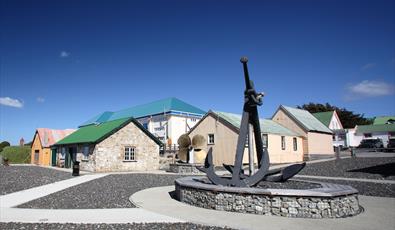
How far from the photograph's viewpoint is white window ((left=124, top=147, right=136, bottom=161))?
26688 mm

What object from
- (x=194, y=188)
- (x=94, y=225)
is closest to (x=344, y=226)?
(x=194, y=188)

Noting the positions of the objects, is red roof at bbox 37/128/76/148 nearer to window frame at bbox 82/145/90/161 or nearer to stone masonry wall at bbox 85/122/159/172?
window frame at bbox 82/145/90/161

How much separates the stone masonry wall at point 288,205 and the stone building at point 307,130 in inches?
1072

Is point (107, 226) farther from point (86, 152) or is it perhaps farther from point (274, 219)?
point (86, 152)

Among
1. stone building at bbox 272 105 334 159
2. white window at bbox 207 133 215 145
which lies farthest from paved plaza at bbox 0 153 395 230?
stone building at bbox 272 105 334 159

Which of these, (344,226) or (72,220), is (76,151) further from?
(344,226)

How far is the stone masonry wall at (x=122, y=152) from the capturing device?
25.1 metres

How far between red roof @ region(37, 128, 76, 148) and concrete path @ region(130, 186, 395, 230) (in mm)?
32233

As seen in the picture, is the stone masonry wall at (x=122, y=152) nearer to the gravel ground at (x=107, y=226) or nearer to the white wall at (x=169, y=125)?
the white wall at (x=169, y=125)

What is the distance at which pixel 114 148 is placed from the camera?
2594 cm

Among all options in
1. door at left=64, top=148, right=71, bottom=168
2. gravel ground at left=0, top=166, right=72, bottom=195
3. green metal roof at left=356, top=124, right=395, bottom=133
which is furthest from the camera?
green metal roof at left=356, top=124, right=395, bottom=133

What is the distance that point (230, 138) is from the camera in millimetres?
28328

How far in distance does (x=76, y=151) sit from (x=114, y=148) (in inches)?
182

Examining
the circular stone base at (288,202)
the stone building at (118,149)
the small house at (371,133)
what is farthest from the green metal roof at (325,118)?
the circular stone base at (288,202)
